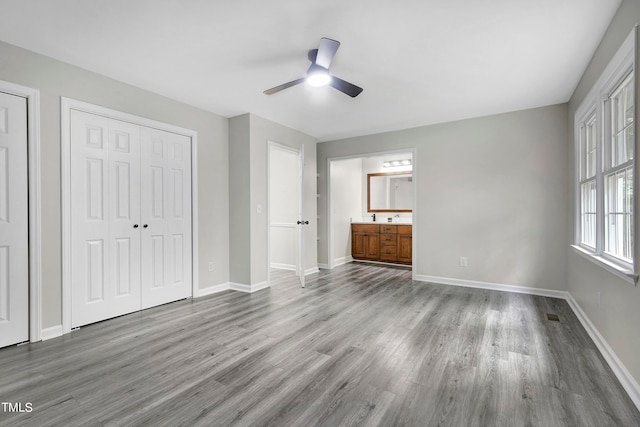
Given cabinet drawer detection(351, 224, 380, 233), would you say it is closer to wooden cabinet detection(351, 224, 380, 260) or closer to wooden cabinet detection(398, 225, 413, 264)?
wooden cabinet detection(351, 224, 380, 260)

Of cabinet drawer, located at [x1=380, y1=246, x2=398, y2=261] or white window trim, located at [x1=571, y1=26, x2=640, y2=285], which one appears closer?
white window trim, located at [x1=571, y1=26, x2=640, y2=285]

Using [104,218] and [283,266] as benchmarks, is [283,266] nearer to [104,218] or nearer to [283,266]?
→ [283,266]

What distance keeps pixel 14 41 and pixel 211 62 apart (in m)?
1.46

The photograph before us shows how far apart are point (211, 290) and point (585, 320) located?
13.5 feet

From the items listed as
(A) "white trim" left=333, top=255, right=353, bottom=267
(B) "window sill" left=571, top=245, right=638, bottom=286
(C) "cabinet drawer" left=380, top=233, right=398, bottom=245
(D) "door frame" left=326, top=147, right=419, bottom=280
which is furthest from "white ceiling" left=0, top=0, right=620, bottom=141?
(A) "white trim" left=333, top=255, right=353, bottom=267

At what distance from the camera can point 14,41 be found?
7.97 ft

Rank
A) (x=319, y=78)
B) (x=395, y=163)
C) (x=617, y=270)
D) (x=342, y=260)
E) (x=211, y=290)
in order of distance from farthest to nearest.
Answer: (x=395, y=163)
(x=342, y=260)
(x=211, y=290)
(x=319, y=78)
(x=617, y=270)

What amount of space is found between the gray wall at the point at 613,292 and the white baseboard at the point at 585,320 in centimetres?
4

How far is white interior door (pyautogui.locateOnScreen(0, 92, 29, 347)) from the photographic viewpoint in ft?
8.02

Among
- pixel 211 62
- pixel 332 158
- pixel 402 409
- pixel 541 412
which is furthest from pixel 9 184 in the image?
pixel 332 158

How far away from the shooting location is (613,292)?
215 cm

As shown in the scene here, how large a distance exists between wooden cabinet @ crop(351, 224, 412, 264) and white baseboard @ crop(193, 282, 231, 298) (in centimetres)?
305

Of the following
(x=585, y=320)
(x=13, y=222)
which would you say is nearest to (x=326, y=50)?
(x=13, y=222)

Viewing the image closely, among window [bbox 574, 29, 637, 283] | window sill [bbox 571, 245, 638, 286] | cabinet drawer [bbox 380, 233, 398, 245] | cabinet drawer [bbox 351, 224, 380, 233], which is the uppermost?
window [bbox 574, 29, 637, 283]
